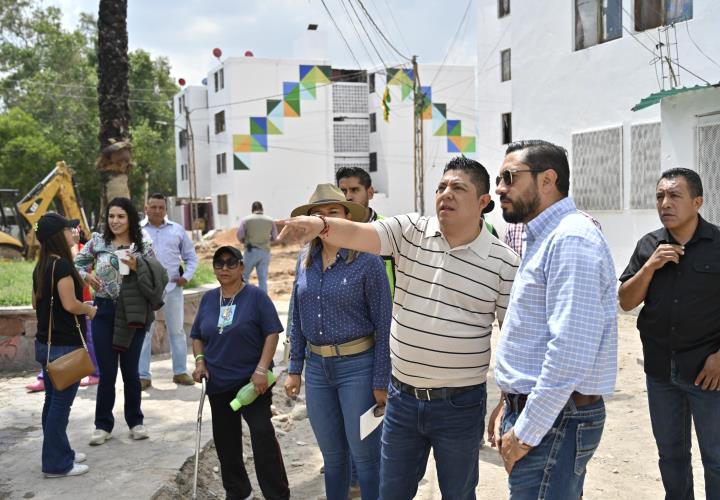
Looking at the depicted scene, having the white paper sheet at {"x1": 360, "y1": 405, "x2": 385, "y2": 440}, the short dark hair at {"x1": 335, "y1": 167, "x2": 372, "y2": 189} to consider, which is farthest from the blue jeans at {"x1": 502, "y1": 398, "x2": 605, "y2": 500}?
the short dark hair at {"x1": 335, "y1": 167, "x2": 372, "y2": 189}

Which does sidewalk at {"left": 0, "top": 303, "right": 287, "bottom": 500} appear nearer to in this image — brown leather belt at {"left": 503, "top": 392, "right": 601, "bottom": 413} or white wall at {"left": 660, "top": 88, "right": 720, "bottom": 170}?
brown leather belt at {"left": 503, "top": 392, "right": 601, "bottom": 413}

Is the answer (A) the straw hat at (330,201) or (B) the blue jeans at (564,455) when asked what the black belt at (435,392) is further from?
(A) the straw hat at (330,201)

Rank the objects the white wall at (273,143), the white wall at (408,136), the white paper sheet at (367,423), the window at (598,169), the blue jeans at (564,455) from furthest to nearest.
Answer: the white wall at (408,136)
the white wall at (273,143)
the window at (598,169)
the white paper sheet at (367,423)
the blue jeans at (564,455)

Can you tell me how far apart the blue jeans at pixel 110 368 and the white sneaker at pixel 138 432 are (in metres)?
0.05

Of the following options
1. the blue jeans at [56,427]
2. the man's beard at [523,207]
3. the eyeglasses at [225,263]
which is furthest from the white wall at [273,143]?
the man's beard at [523,207]

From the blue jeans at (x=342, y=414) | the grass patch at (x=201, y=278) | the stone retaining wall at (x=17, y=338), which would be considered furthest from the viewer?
the grass patch at (x=201, y=278)

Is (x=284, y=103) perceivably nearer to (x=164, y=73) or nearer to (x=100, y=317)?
(x=164, y=73)

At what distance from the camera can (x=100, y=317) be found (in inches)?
216

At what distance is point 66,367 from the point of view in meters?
4.71

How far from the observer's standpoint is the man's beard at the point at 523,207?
102 inches

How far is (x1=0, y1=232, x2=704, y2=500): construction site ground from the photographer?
4.67m

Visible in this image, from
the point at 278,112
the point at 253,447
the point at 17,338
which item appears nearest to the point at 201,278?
the point at 17,338

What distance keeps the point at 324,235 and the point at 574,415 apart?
4.07 feet

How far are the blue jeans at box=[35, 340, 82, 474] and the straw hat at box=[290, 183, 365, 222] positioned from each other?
7.19 feet
